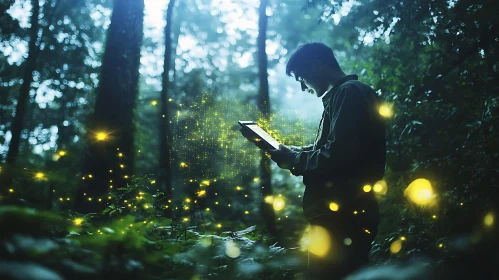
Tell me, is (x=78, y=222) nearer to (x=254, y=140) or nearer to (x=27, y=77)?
(x=254, y=140)

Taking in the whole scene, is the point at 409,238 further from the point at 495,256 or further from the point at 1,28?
the point at 1,28

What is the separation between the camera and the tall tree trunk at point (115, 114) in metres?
5.04

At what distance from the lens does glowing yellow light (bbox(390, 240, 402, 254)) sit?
3617 millimetres

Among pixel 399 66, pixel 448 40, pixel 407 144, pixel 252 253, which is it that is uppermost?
pixel 399 66

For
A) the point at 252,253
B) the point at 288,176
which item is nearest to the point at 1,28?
the point at 288,176

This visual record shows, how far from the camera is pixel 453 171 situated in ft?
17.1

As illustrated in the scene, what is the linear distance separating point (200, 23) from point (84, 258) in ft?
55.2

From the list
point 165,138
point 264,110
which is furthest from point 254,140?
point 165,138

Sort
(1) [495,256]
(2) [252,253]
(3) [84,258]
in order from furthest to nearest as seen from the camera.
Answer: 1. (2) [252,253]
2. (3) [84,258]
3. (1) [495,256]

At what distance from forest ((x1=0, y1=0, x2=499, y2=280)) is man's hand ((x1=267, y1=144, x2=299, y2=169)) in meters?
0.62

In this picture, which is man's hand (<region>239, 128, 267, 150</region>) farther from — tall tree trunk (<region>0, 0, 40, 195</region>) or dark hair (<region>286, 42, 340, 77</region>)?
tall tree trunk (<region>0, 0, 40, 195</region>)

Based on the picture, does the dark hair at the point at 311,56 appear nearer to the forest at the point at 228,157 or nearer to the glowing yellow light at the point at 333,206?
the forest at the point at 228,157

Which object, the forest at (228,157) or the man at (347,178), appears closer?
the forest at (228,157)

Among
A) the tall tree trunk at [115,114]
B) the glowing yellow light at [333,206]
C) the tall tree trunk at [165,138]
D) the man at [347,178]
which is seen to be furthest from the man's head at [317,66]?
the tall tree trunk at [165,138]
